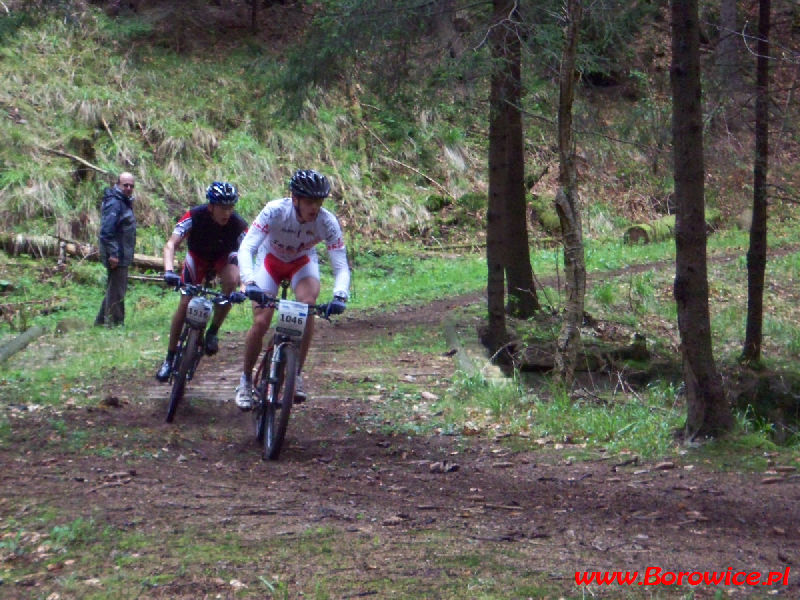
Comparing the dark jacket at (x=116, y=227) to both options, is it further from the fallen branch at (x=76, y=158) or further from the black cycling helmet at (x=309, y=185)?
the black cycling helmet at (x=309, y=185)

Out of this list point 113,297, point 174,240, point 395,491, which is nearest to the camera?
point 395,491

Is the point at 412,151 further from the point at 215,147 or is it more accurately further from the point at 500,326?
the point at 500,326

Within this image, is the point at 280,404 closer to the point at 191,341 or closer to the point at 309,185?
the point at 191,341

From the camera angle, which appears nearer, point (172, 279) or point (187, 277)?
point (172, 279)

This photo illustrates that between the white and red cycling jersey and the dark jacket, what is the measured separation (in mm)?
6699

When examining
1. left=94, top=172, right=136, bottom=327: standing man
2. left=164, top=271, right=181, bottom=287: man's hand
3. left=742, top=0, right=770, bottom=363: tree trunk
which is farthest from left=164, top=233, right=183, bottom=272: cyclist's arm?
left=742, top=0, right=770, bottom=363: tree trunk

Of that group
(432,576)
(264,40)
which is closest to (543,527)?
(432,576)

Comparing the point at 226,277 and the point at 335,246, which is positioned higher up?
the point at 335,246

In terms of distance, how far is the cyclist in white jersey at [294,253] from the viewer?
720 cm

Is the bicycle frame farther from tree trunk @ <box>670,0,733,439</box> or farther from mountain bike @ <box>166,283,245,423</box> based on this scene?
tree trunk @ <box>670,0,733,439</box>

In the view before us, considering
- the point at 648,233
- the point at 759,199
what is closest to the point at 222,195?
the point at 759,199

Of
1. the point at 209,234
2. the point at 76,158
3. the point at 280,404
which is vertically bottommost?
the point at 280,404

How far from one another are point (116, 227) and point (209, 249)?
5.66 meters

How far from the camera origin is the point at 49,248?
18250 mm
